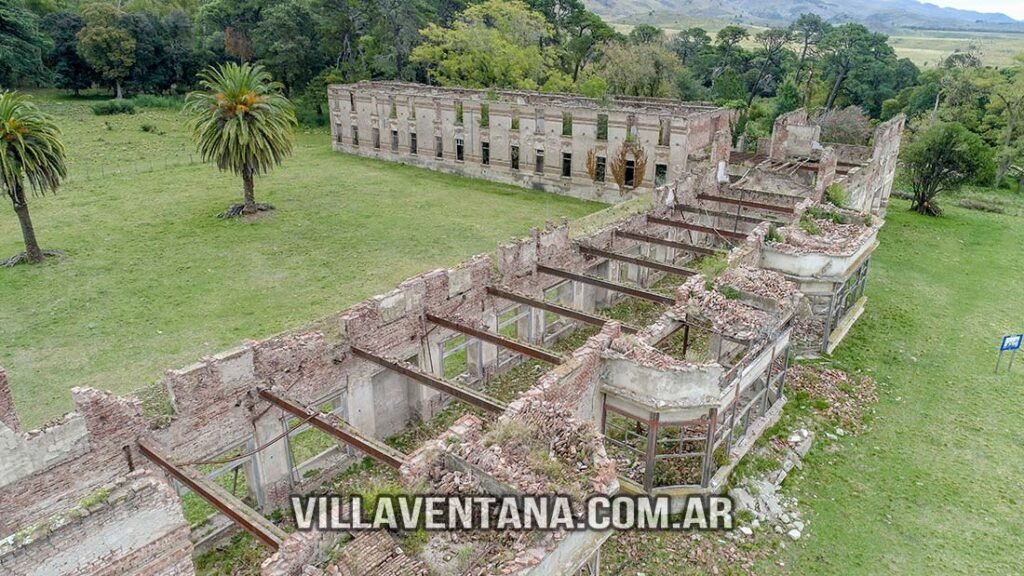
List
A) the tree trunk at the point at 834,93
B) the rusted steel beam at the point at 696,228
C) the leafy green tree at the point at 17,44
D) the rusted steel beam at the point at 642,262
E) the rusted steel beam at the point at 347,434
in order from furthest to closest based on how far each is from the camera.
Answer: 1. the tree trunk at the point at 834,93
2. the leafy green tree at the point at 17,44
3. the rusted steel beam at the point at 696,228
4. the rusted steel beam at the point at 642,262
5. the rusted steel beam at the point at 347,434

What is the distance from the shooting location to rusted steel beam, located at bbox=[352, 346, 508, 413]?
12.6 metres

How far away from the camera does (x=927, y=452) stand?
650 inches

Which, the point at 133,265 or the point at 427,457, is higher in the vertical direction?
the point at 427,457

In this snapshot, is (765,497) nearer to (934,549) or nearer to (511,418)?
(934,549)

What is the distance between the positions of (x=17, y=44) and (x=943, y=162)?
74949 mm

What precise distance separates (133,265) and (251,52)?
4877 cm

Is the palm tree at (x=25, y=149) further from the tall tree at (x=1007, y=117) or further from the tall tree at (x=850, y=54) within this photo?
the tall tree at (x=850, y=54)

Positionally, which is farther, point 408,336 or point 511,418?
point 408,336

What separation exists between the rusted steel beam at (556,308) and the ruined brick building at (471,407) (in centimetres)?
9

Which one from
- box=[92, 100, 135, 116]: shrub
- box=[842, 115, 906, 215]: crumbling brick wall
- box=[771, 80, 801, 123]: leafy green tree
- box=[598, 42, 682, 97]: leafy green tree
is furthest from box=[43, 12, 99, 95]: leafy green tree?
box=[842, 115, 906, 215]: crumbling brick wall

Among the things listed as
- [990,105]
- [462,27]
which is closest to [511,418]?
[462,27]

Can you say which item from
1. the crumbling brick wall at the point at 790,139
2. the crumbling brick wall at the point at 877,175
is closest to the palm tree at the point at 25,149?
the crumbling brick wall at the point at 790,139

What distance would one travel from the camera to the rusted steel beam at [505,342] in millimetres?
14344

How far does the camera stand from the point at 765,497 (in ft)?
47.5
